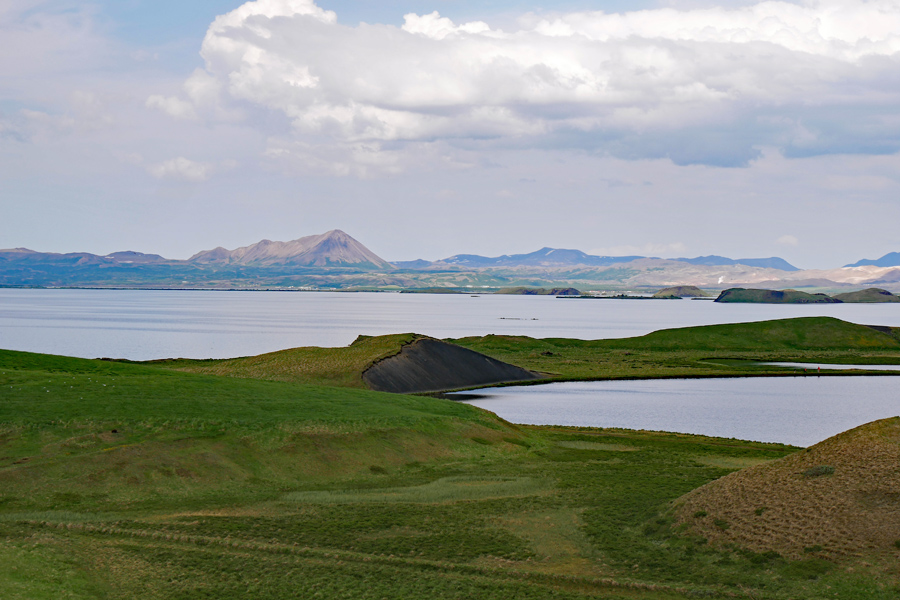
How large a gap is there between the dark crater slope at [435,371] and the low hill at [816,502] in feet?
171

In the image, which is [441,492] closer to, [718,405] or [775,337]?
[718,405]

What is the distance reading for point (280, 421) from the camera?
4247 centimetres

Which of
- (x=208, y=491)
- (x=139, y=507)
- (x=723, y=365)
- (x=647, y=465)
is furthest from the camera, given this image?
(x=723, y=365)

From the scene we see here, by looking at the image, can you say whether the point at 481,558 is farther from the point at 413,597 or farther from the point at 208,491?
the point at 208,491

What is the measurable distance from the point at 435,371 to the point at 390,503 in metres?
58.1

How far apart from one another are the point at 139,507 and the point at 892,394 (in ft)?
291

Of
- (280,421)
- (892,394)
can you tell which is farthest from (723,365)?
(280,421)

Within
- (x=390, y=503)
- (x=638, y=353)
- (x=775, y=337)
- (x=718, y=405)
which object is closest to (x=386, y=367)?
(x=718, y=405)

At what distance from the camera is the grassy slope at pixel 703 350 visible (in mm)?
113569

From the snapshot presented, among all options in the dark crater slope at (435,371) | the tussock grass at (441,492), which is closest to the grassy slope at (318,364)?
the dark crater slope at (435,371)

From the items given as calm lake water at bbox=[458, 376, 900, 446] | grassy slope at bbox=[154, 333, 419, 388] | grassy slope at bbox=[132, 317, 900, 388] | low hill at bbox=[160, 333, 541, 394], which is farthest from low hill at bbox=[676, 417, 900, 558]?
grassy slope at bbox=[132, 317, 900, 388]

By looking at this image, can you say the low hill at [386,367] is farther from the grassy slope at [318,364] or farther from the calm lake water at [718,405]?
the calm lake water at [718,405]

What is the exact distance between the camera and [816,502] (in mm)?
25516

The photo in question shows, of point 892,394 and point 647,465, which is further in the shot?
point 892,394
